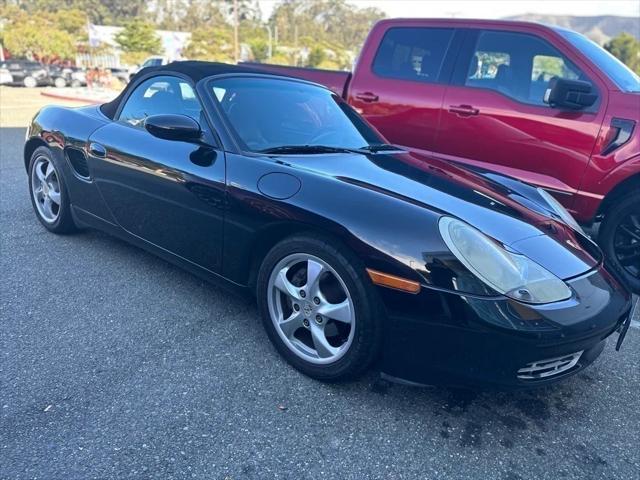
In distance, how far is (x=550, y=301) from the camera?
1930 millimetres

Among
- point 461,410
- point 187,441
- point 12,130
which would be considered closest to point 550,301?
point 461,410

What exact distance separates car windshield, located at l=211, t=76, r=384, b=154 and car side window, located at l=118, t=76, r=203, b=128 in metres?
0.18

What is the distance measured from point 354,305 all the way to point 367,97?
3.16 m

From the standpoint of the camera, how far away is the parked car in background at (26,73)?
2541cm

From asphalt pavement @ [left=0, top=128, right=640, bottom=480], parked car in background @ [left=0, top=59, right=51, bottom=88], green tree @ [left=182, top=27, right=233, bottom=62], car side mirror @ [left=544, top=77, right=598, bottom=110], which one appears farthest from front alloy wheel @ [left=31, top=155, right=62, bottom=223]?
green tree @ [left=182, top=27, right=233, bottom=62]

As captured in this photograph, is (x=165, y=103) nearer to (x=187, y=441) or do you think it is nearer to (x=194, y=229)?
(x=194, y=229)

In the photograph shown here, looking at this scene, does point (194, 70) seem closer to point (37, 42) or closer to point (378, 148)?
point (378, 148)

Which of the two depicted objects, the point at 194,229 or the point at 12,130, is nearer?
the point at 194,229

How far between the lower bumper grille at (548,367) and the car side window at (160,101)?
2.09 m

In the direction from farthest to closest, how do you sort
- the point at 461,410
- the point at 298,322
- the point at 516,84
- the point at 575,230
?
1. the point at 516,84
2. the point at 575,230
3. the point at 298,322
4. the point at 461,410

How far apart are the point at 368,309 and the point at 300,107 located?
1.57 metres

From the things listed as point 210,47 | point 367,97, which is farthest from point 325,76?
point 210,47

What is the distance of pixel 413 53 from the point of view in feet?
15.4

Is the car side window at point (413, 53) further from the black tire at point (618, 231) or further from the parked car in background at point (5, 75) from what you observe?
the parked car in background at point (5, 75)
